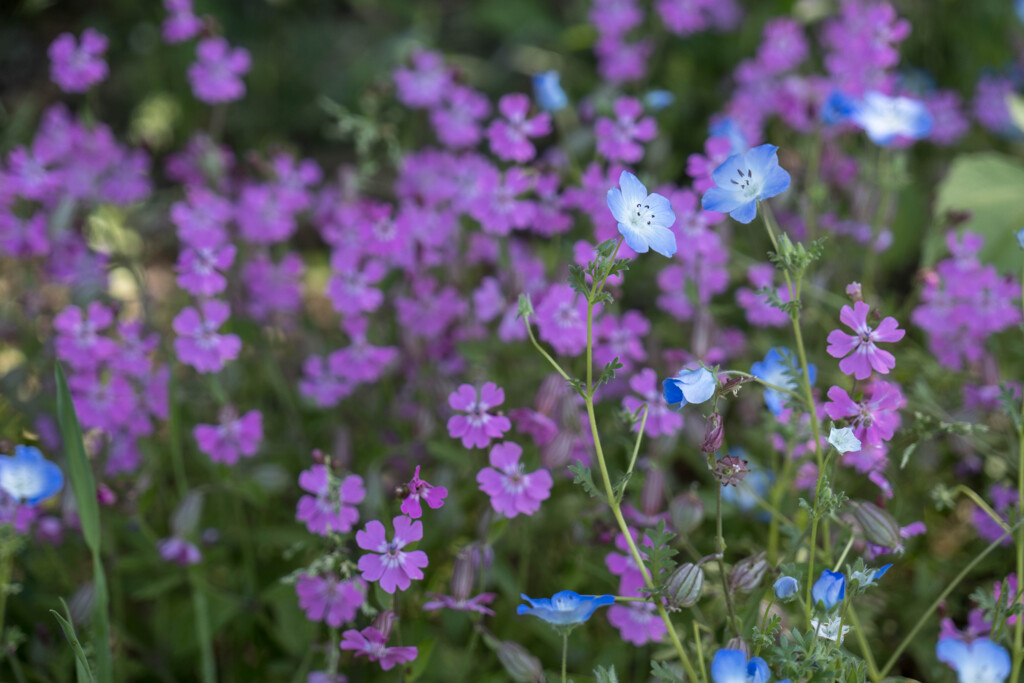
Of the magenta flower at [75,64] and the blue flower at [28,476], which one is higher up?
the magenta flower at [75,64]

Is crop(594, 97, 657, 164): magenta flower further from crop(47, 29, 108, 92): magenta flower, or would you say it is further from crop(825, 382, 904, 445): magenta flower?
crop(47, 29, 108, 92): magenta flower

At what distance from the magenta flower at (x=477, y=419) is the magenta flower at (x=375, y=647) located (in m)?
0.26

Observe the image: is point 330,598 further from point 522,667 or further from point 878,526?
point 878,526

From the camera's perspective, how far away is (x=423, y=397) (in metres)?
1.68

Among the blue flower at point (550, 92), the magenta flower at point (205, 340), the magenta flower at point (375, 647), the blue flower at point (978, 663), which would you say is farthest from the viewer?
the blue flower at point (550, 92)

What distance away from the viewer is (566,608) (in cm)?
107

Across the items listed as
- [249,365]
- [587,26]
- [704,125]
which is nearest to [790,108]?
[704,125]

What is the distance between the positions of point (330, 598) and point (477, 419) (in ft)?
1.08

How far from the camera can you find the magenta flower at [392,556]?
3.66ft

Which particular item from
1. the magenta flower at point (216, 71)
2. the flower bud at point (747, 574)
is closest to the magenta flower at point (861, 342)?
the flower bud at point (747, 574)

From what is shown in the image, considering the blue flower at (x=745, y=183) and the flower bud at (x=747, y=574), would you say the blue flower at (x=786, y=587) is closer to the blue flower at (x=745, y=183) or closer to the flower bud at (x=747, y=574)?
the flower bud at (x=747, y=574)

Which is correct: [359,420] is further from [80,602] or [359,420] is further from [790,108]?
[790,108]

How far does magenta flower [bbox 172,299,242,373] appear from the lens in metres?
1.49

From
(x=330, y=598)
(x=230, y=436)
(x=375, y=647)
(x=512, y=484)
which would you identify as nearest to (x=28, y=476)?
(x=230, y=436)
